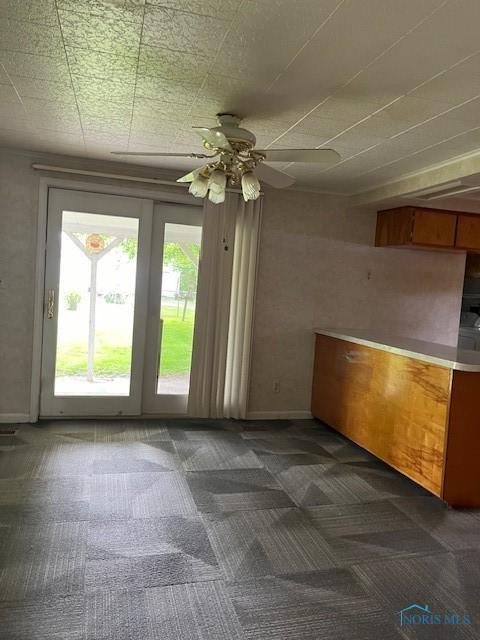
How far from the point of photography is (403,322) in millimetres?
5289

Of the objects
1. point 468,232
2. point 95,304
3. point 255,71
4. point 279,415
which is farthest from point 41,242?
point 468,232

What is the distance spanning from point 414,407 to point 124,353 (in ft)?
8.70

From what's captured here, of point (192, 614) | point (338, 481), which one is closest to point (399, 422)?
point (338, 481)

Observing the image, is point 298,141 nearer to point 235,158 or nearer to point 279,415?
point 235,158

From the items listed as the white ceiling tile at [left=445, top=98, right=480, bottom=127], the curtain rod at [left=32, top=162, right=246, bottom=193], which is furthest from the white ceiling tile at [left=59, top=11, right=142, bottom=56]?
the curtain rod at [left=32, top=162, right=246, bottom=193]

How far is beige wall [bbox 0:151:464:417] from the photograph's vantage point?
15.8ft

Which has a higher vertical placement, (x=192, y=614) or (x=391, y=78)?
(x=391, y=78)

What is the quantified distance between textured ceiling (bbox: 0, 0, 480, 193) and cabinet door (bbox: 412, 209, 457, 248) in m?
1.23

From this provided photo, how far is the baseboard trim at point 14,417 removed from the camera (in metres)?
4.30

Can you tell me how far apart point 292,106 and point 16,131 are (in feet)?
7.05

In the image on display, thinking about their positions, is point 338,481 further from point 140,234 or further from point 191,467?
point 140,234

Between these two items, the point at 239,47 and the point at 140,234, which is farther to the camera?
the point at 140,234

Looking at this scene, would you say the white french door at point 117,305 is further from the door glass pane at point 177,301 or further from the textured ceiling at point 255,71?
the textured ceiling at point 255,71

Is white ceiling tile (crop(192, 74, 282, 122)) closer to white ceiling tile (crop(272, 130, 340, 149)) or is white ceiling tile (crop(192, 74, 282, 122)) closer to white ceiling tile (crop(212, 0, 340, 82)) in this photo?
white ceiling tile (crop(212, 0, 340, 82))
